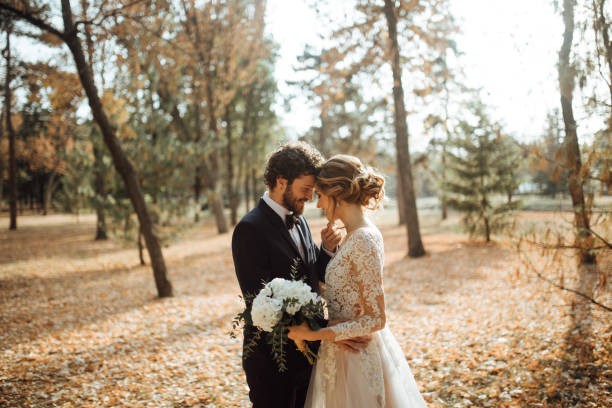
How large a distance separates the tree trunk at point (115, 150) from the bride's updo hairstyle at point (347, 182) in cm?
621

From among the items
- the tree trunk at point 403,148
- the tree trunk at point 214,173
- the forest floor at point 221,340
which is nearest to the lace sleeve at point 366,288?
the forest floor at point 221,340

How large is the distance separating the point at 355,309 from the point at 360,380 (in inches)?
19.1

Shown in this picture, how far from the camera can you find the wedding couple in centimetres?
246

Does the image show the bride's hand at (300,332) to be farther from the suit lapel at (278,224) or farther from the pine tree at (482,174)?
the pine tree at (482,174)

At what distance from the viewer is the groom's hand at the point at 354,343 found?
2.50 m

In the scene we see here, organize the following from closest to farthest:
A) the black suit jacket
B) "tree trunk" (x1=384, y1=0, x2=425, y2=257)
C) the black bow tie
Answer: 1. the black suit jacket
2. the black bow tie
3. "tree trunk" (x1=384, y1=0, x2=425, y2=257)

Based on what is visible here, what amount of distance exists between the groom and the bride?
0.15 meters

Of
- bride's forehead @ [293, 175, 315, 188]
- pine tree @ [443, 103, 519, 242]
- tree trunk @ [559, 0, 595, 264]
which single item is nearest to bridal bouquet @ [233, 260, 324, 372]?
bride's forehead @ [293, 175, 315, 188]

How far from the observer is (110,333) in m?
6.40

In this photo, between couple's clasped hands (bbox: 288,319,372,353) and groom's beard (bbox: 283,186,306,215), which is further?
groom's beard (bbox: 283,186,306,215)

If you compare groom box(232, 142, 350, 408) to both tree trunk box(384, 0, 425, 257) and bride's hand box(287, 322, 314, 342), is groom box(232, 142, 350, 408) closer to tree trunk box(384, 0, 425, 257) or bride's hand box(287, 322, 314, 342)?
bride's hand box(287, 322, 314, 342)

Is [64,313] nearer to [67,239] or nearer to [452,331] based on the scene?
[452,331]

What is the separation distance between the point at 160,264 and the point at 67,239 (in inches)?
536

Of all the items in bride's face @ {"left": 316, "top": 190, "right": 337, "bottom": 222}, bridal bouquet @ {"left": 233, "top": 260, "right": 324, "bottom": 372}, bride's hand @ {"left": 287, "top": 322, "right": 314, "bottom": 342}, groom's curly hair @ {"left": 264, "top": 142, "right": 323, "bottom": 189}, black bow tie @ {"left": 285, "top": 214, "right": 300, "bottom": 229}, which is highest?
groom's curly hair @ {"left": 264, "top": 142, "right": 323, "bottom": 189}
